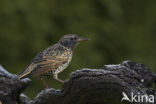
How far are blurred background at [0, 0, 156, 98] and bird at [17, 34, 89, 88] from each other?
3897 mm

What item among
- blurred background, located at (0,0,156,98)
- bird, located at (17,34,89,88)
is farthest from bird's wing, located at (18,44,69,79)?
blurred background, located at (0,0,156,98)

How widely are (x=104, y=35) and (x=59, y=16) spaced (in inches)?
42.7

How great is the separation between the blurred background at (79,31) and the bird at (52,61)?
390 centimetres

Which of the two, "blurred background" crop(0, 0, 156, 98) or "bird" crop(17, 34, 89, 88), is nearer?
"bird" crop(17, 34, 89, 88)

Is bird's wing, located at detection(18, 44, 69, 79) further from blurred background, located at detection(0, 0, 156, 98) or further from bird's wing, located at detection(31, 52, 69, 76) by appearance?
blurred background, located at detection(0, 0, 156, 98)

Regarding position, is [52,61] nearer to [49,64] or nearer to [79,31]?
[49,64]

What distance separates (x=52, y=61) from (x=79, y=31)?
5185mm

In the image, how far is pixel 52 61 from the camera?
816 centimetres

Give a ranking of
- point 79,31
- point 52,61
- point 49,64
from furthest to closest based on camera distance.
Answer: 1. point 79,31
2. point 52,61
3. point 49,64

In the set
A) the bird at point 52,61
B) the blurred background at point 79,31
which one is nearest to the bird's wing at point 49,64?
the bird at point 52,61

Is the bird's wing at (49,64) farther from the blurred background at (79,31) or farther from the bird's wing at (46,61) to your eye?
the blurred background at (79,31)

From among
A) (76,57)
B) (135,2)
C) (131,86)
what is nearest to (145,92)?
(131,86)

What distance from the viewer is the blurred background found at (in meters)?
13.0

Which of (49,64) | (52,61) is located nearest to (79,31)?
(52,61)
